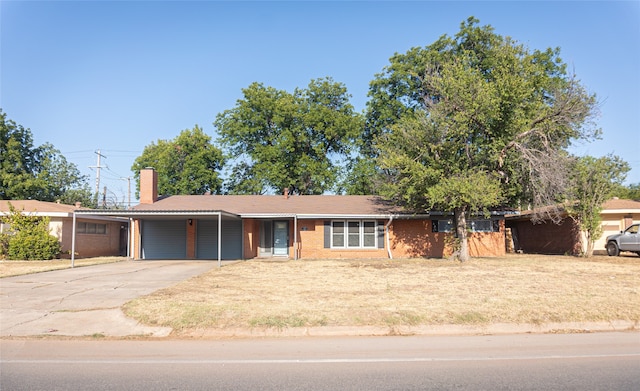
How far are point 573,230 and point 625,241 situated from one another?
9.97 ft

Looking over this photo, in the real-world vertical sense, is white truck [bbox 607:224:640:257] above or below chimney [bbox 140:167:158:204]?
below

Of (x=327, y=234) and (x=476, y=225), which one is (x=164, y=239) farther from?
(x=476, y=225)

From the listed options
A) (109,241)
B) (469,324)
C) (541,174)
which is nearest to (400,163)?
(541,174)

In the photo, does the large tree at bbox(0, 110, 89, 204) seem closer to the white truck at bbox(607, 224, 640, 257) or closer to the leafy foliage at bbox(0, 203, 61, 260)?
the leafy foliage at bbox(0, 203, 61, 260)

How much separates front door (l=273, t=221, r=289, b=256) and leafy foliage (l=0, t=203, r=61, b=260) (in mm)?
11851

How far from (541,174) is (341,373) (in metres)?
16.7

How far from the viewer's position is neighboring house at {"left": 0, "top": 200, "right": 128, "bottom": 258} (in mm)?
26005

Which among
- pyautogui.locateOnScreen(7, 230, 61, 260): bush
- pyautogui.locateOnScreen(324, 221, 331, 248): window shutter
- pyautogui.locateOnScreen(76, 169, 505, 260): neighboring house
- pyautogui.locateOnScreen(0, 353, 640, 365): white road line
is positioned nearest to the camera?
pyautogui.locateOnScreen(0, 353, 640, 365): white road line

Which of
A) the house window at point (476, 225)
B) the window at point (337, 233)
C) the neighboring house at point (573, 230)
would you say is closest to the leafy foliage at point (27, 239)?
the window at point (337, 233)

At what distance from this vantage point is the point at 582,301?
404 inches

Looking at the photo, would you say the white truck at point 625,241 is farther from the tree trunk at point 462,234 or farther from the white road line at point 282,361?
the white road line at point 282,361

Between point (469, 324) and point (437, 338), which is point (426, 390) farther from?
point (469, 324)

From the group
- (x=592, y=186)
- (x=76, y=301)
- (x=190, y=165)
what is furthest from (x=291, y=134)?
(x=76, y=301)

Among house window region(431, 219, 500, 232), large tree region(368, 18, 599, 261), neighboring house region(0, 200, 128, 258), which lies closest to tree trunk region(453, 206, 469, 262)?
large tree region(368, 18, 599, 261)
